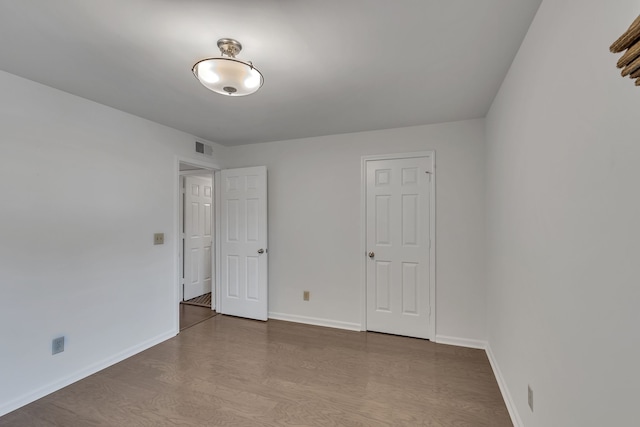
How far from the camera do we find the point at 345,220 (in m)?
3.53

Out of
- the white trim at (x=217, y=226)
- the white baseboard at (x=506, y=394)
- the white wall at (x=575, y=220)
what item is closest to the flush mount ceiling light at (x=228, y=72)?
the white wall at (x=575, y=220)

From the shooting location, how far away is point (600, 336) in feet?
3.05

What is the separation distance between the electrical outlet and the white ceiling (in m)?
2.00

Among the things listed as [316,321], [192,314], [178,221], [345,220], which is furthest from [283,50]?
[192,314]

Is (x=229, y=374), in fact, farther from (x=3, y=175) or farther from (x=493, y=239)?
(x=493, y=239)

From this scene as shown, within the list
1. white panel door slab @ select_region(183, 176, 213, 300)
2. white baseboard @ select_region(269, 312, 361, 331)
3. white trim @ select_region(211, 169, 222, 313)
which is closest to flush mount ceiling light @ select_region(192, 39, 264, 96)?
white trim @ select_region(211, 169, 222, 313)

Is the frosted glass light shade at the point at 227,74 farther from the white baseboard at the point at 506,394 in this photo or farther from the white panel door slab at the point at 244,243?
the white baseboard at the point at 506,394

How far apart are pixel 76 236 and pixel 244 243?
1.82m

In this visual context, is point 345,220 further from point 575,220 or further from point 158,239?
point 575,220

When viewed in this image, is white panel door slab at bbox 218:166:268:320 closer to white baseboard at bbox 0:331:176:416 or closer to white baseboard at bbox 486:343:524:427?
white baseboard at bbox 0:331:176:416

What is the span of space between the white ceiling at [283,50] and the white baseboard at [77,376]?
2.32 m

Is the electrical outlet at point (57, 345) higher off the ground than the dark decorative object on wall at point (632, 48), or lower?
lower

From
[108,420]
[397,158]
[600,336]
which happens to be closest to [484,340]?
[397,158]

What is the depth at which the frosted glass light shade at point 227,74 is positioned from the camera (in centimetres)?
161
